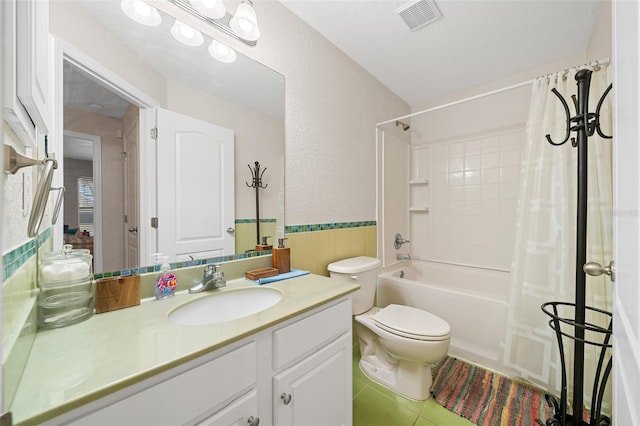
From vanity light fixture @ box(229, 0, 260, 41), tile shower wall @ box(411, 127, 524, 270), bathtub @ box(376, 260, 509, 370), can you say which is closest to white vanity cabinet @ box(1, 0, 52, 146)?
vanity light fixture @ box(229, 0, 260, 41)

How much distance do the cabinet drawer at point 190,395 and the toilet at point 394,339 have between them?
99 centimetres

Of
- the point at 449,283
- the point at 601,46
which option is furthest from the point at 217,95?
the point at 449,283

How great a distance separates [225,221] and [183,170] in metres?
0.30

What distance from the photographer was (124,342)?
67 centimetres

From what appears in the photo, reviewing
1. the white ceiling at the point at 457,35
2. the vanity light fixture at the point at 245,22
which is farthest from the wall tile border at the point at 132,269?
the white ceiling at the point at 457,35

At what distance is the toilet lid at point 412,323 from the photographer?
56.0 inches

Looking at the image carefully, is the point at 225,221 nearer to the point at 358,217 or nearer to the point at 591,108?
the point at 358,217

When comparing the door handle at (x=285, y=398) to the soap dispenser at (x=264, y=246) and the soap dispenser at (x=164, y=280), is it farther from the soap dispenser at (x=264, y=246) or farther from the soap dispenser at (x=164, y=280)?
the soap dispenser at (x=264, y=246)

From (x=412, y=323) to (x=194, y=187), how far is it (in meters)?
1.42

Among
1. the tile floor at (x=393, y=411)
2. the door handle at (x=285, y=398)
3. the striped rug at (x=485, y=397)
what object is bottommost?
the tile floor at (x=393, y=411)

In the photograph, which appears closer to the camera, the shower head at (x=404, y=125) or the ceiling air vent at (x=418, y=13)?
the ceiling air vent at (x=418, y=13)

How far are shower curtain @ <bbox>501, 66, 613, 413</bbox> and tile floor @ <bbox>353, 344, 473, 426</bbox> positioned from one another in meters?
0.54

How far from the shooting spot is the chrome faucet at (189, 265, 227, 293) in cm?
108

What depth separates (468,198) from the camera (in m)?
2.50
